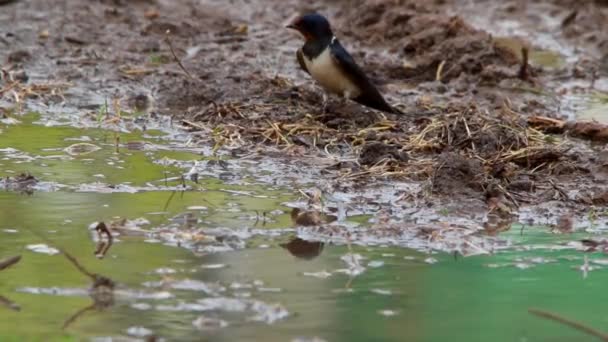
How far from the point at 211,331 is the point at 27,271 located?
1032mm

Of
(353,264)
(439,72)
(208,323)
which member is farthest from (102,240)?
(439,72)

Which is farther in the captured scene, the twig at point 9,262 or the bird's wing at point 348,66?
the bird's wing at point 348,66

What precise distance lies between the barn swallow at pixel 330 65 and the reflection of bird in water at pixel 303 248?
100 inches

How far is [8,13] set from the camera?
39.4 feet

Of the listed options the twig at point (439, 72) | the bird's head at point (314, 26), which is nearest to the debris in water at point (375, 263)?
the bird's head at point (314, 26)

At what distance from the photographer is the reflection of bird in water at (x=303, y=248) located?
5762 millimetres

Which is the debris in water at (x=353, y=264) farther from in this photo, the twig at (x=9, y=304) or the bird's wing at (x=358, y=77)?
the bird's wing at (x=358, y=77)

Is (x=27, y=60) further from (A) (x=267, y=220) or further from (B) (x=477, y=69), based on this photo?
(A) (x=267, y=220)

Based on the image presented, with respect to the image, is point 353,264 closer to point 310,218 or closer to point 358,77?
point 310,218

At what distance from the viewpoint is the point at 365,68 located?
10.3 m

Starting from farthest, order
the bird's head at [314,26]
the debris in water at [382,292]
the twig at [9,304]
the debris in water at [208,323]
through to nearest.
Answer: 1. the bird's head at [314,26]
2. the debris in water at [382,292]
3. the twig at [9,304]
4. the debris in water at [208,323]

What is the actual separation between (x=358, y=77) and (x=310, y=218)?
2.34 meters

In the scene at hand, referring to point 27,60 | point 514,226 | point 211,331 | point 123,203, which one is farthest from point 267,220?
point 27,60

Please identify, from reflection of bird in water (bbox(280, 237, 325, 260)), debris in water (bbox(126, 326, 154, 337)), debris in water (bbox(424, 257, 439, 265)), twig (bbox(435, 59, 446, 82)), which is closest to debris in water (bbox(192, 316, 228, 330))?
debris in water (bbox(126, 326, 154, 337))
